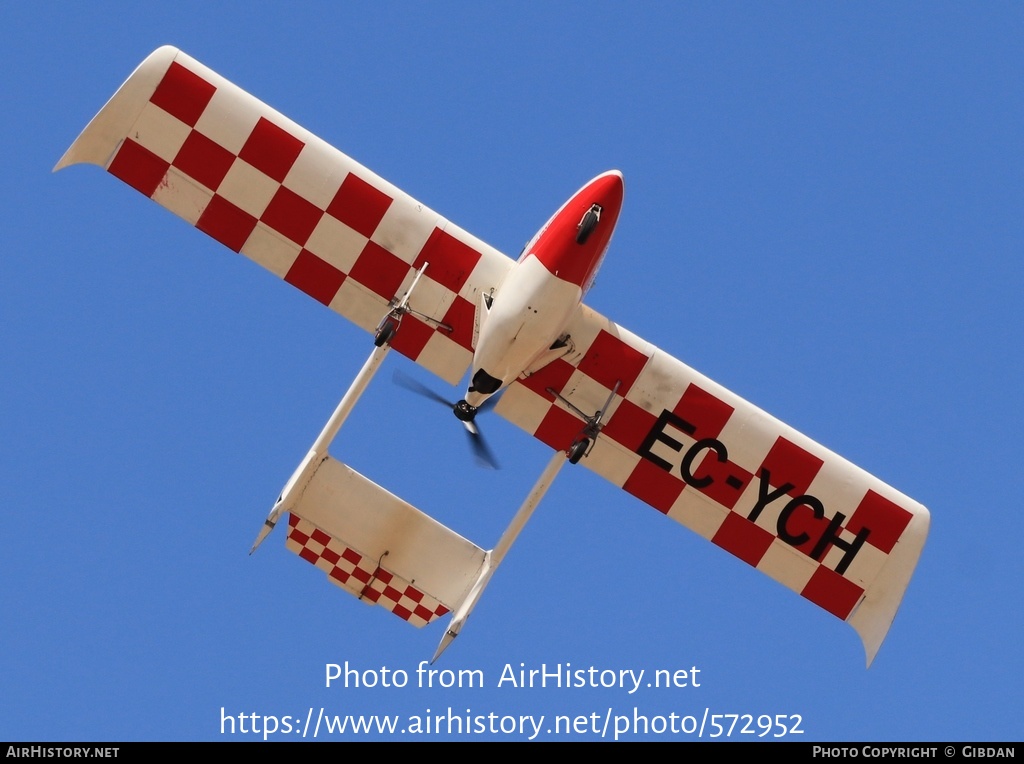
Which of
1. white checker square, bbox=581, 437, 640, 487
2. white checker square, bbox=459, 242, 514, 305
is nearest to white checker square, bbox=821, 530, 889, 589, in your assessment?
white checker square, bbox=581, 437, 640, 487

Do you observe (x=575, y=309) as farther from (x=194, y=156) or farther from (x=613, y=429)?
(x=194, y=156)

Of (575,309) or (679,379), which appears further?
(679,379)

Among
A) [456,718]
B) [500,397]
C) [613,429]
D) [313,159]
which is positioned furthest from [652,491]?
[313,159]

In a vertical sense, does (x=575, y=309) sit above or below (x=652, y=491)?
above

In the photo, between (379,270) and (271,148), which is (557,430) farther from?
(271,148)

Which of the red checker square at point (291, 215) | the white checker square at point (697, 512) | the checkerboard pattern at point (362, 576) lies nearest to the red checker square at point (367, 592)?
the checkerboard pattern at point (362, 576)
